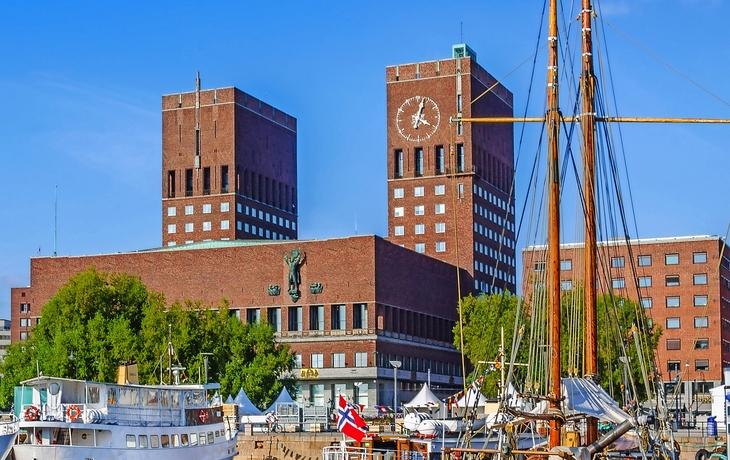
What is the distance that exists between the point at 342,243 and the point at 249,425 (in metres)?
55.7

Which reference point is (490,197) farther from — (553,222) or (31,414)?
(553,222)

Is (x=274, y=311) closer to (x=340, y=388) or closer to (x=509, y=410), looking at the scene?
(x=340, y=388)

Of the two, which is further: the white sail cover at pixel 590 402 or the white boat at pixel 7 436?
the white boat at pixel 7 436

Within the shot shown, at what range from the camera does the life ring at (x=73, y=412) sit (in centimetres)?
6109

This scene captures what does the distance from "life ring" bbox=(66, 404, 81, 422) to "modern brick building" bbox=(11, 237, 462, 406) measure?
3134 inches

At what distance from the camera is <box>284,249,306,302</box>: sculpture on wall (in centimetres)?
14875

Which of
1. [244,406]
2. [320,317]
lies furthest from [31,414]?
[320,317]

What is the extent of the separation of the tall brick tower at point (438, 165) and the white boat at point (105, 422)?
108 m

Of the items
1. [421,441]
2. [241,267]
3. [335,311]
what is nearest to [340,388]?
[335,311]

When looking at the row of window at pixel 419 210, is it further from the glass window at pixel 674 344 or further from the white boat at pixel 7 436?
the white boat at pixel 7 436

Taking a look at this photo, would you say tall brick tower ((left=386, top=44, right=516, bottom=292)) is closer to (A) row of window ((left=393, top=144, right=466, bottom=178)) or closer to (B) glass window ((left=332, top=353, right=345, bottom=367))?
(A) row of window ((left=393, top=144, right=466, bottom=178))

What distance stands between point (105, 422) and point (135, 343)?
157 feet

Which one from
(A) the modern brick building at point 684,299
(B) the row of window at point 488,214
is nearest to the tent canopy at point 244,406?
(A) the modern brick building at point 684,299

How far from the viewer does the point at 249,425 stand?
9450 cm
